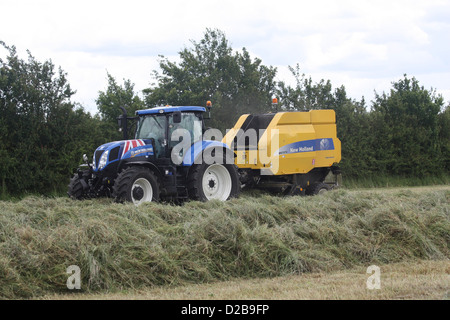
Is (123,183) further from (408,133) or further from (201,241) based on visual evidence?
(408,133)

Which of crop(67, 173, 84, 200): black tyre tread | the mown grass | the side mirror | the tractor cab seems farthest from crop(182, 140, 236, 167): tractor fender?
crop(67, 173, 84, 200): black tyre tread

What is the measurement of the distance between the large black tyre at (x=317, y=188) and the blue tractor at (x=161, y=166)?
2.46 m

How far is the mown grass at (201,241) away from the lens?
6.32m

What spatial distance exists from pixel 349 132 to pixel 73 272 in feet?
48.4

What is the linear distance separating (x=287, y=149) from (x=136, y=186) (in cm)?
406

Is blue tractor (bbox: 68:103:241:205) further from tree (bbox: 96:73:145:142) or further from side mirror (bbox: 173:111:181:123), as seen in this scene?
tree (bbox: 96:73:145:142)

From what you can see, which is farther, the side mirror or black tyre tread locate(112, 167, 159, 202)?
the side mirror

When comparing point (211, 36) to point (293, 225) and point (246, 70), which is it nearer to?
point (246, 70)

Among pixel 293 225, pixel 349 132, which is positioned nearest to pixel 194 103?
pixel 349 132

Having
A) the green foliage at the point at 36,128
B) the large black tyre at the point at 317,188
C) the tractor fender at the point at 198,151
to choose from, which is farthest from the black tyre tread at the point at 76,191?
the large black tyre at the point at 317,188

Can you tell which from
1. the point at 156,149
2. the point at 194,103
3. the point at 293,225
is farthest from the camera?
the point at 194,103

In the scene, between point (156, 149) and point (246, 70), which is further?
point (246, 70)

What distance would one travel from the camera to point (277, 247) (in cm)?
734

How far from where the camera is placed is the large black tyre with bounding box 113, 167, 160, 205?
33.3 ft
